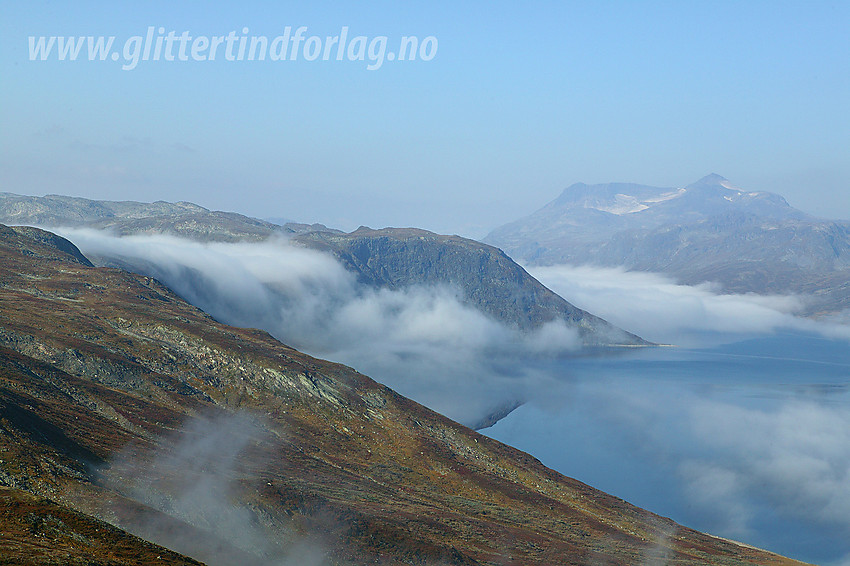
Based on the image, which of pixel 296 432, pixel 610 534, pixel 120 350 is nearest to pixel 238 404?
pixel 296 432

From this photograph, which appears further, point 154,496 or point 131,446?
point 131,446

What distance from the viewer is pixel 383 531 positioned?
117 meters

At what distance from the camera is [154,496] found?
104m

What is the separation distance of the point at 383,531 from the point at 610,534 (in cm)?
6338

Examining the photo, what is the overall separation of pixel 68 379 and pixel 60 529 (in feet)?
272

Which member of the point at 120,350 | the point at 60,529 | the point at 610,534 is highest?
the point at 120,350

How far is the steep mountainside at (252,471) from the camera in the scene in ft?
330

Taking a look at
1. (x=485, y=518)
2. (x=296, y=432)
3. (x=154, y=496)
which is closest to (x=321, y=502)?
(x=154, y=496)

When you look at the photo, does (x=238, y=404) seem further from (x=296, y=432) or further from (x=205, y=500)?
(x=205, y=500)

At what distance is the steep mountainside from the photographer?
100719mm

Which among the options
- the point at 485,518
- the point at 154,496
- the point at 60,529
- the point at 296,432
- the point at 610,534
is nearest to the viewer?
the point at 60,529

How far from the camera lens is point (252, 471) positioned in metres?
131

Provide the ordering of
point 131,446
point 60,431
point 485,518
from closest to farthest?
point 60,431, point 131,446, point 485,518

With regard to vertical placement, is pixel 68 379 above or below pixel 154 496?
above
